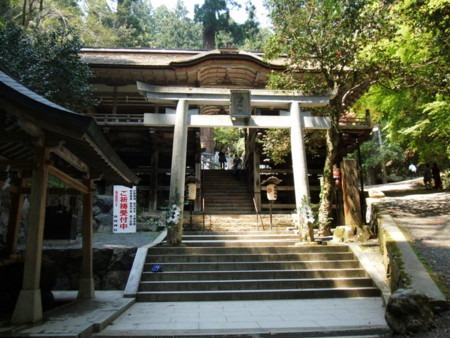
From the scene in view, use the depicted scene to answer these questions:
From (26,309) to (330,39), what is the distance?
10092 millimetres

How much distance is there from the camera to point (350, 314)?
16.1 feet

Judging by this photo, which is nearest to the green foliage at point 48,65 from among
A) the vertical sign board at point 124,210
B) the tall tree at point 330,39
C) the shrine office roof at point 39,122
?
the vertical sign board at point 124,210

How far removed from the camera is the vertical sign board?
11.2 metres

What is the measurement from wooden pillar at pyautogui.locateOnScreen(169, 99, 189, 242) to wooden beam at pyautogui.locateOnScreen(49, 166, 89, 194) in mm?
3368

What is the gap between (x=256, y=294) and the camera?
623 cm

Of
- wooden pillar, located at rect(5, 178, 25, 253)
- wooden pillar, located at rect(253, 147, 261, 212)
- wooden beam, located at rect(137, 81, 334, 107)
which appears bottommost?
wooden pillar, located at rect(5, 178, 25, 253)

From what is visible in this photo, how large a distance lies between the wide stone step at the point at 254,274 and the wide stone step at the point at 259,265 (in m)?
0.27

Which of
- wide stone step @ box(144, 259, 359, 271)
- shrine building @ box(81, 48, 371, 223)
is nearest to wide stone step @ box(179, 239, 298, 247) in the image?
wide stone step @ box(144, 259, 359, 271)

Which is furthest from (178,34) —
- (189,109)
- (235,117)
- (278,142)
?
(235,117)

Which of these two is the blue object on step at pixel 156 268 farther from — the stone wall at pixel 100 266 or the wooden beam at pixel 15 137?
the wooden beam at pixel 15 137

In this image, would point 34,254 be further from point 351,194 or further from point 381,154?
point 381,154

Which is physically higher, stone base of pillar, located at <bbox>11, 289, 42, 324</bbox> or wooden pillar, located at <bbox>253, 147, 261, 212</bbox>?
wooden pillar, located at <bbox>253, 147, 261, 212</bbox>

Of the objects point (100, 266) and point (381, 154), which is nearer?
point (100, 266)

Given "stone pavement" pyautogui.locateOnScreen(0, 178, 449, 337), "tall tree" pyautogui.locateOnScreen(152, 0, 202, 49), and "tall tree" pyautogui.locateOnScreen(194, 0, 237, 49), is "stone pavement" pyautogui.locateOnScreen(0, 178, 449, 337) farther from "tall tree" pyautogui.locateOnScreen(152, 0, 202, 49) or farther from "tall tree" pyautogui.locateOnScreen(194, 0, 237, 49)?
"tall tree" pyautogui.locateOnScreen(152, 0, 202, 49)
